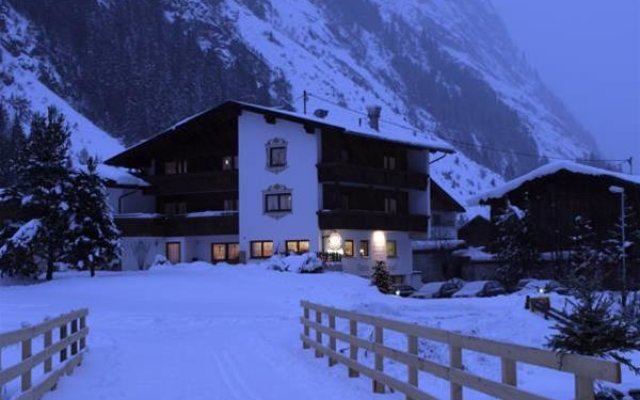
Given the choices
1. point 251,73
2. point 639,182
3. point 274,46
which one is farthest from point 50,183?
point 274,46

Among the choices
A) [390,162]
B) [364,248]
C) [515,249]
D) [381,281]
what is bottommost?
[381,281]

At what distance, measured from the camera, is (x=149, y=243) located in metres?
54.1

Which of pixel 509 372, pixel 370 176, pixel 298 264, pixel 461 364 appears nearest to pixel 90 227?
pixel 298 264

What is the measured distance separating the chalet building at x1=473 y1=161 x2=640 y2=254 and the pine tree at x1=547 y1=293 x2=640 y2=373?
3988 centimetres

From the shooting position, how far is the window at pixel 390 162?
183ft

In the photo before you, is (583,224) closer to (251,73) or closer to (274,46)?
(251,73)

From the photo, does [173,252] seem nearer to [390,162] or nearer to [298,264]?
[390,162]

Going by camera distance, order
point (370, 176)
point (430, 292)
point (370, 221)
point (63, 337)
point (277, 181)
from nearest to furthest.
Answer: point (63, 337)
point (430, 292)
point (277, 181)
point (370, 221)
point (370, 176)

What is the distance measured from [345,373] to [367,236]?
39.0m

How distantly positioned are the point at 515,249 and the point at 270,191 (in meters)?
14.8

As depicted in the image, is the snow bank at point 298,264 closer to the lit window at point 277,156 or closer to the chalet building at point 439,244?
the lit window at point 277,156

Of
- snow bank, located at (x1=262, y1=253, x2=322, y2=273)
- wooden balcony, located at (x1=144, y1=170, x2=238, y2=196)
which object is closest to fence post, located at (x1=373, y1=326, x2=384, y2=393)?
snow bank, located at (x1=262, y1=253, x2=322, y2=273)

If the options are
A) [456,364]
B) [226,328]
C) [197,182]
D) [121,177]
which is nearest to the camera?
[456,364]

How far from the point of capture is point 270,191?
2020 inches
